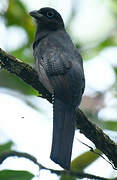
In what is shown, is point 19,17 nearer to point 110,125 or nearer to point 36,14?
point 36,14

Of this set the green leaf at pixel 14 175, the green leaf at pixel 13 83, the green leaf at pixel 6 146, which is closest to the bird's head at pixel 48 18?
the green leaf at pixel 13 83

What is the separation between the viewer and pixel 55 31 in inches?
209

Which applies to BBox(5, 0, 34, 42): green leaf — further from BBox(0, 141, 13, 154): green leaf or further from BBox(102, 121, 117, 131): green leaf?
BBox(0, 141, 13, 154): green leaf

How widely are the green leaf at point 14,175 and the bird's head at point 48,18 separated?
2.80 m

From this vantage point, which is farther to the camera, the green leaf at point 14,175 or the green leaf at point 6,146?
the green leaf at point 6,146

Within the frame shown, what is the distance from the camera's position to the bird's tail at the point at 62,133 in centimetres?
336

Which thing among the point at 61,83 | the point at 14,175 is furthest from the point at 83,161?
the point at 14,175

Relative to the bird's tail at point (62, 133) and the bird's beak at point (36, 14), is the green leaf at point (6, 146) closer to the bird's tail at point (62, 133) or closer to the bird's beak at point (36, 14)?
the bird's tail at point (62, 133)

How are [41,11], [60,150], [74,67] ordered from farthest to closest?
[41,11] → [74,67] → [60,150]

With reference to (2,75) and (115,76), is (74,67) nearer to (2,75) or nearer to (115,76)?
(2,75)

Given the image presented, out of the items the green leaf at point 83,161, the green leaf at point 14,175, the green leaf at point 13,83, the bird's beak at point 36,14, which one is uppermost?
the bird's beak at point 36,14

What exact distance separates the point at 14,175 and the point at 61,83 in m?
Answer: 1.34

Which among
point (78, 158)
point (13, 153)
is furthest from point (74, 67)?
point (13, 153)

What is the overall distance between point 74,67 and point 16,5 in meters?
1.74
